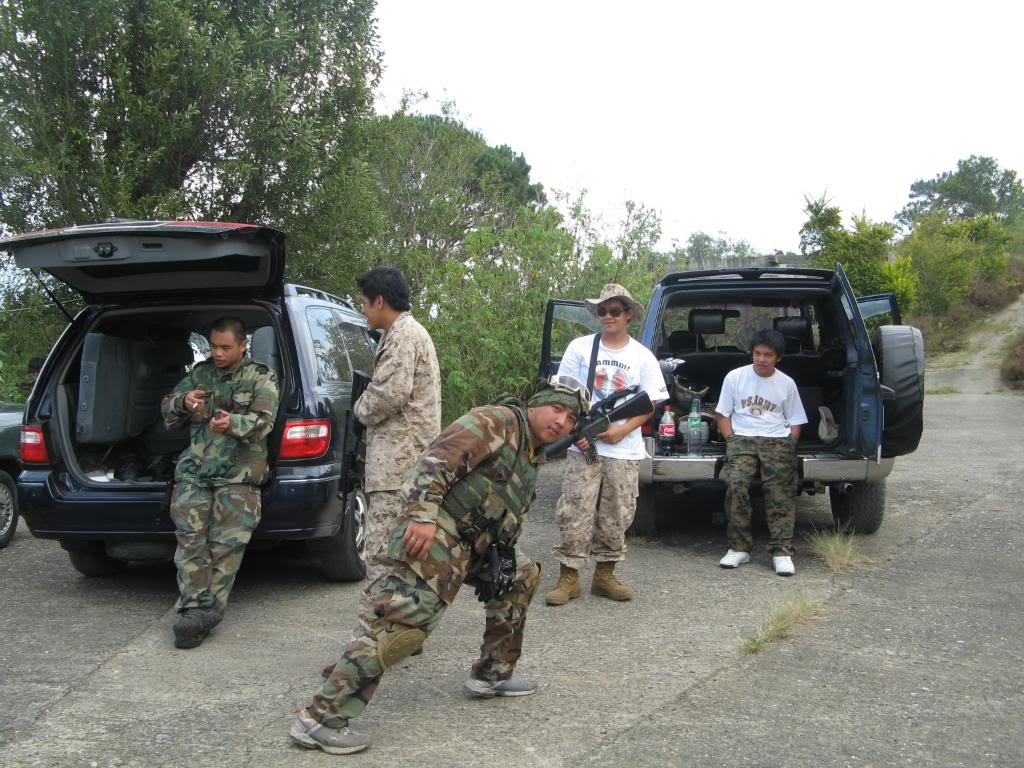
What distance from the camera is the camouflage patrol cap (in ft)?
11.1

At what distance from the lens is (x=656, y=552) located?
6496 millimetres

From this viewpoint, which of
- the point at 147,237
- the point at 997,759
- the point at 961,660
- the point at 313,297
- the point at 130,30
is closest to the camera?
the point at 997,759

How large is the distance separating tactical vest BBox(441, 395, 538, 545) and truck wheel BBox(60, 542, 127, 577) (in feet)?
10.9

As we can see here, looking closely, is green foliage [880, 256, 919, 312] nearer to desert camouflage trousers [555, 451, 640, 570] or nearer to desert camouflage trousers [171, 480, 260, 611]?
desert camouflage trousers [555, 451, 640, 570]

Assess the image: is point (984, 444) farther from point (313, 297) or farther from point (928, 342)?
point (928, 342)

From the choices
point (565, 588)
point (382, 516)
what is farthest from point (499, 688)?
point (565, 588)

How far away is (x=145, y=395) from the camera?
5.98 meters

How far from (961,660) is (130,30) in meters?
10.6

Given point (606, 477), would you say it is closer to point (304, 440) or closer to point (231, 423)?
point (304, 440)

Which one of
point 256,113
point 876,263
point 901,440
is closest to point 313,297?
point 901,440

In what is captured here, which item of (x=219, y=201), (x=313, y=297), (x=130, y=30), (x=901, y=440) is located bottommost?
(x=901, y=440)

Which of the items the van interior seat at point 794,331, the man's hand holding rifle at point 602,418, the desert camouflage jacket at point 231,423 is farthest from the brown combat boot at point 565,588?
the van interior seat at point 794,331

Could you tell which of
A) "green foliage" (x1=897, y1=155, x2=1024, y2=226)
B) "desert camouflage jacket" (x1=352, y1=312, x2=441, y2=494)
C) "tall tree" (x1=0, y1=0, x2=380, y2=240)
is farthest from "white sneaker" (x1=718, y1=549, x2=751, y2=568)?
"green foliage" (x1=897, y1=155, x2=1024, y2=226)

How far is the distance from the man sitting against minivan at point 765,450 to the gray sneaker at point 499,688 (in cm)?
262
